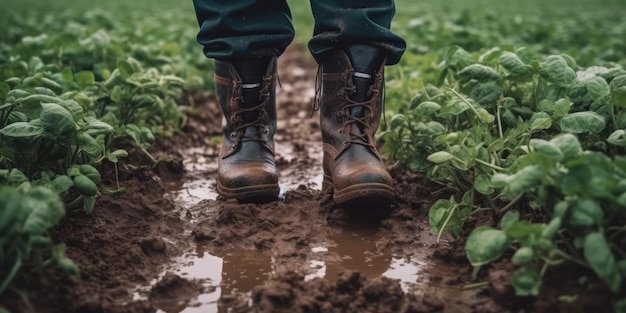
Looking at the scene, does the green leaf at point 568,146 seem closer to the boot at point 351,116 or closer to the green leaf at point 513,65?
the boot at point 351,116

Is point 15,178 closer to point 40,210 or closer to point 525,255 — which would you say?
point 40,210

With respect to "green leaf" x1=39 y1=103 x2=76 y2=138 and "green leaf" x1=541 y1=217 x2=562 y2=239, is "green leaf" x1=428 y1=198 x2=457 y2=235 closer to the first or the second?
"green leaf" x1=541 y1=217 x2=562 y2=239

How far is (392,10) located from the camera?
247cm

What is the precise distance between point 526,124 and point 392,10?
64 centimetres

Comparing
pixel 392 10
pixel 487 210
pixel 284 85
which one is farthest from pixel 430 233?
pixel 284 85

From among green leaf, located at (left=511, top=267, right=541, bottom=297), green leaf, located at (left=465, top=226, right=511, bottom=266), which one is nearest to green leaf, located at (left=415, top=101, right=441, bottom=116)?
green leaf, located at (left=465, top=226, right=511, bottom=266)

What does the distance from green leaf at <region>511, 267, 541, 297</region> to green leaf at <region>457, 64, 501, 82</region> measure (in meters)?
1.15

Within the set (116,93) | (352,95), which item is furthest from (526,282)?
(116,93)

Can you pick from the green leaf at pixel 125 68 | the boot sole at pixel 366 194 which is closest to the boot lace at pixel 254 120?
the boot sole at pixel 366 194

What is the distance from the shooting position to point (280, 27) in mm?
2578

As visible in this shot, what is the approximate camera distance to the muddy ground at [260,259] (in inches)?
66.8

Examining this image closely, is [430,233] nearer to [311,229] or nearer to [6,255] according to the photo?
[311,229]

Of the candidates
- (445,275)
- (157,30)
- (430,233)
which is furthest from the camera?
(157,30)

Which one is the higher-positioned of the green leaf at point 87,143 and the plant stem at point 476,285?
the green leaf at point 87,143
